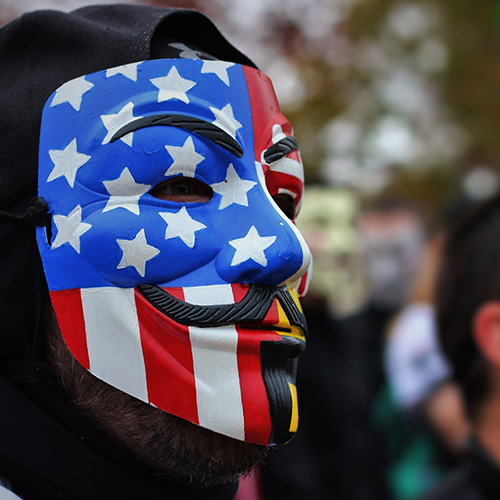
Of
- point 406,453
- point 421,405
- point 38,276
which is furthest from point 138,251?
point 406,453

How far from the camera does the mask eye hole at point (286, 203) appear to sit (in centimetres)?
247

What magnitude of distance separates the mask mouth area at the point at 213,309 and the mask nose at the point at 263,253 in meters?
0.05

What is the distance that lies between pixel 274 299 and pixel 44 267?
0.61m

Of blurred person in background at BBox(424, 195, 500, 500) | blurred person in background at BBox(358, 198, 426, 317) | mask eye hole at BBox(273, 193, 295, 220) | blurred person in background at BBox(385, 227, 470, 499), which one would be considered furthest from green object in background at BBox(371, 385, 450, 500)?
mask eye hole at BBox(273, 193, 295, 220)

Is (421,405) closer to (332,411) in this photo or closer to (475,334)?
(332,411)

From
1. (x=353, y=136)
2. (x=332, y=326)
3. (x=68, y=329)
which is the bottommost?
(x=353, y=136)

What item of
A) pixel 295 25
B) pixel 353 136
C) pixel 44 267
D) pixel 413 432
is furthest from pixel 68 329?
pixel 353 136

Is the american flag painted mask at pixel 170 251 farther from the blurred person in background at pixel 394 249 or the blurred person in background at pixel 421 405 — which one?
the blurred person in background at pixel 394 249

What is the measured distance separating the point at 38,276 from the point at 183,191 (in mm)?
458

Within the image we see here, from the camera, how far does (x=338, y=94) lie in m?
13.6

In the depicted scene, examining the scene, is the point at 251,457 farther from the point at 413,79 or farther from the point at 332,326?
the point at 413,79

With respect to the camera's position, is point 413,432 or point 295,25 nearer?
point 413,432

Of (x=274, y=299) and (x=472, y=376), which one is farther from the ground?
(x=274, y=299)

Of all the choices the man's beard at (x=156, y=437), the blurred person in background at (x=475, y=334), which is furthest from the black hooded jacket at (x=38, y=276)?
the blurred person in background at (x=475, y=334)
